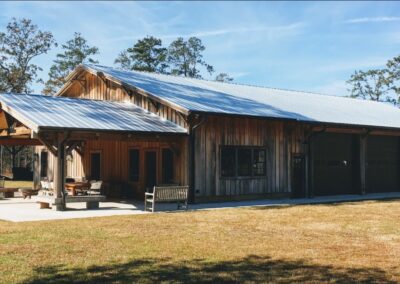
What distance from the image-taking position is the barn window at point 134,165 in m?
21.0

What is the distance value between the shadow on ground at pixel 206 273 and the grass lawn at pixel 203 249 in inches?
0.6

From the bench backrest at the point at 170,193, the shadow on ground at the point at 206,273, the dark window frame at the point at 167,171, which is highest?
the dark window frame at the point at 167,171

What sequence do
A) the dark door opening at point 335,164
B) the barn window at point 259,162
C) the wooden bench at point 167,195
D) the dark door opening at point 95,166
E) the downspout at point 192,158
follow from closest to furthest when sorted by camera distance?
1. the wooden bench at point 167,195
2. the downspout at point 192,158
3. the barn window at point 259,162
4. the dark door opening at point 95,166
5. the dark door opening at point 335,164

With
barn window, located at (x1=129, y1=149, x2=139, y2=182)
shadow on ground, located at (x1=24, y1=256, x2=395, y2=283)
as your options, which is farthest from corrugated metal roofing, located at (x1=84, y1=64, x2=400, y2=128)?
shadow on ground, located at (x1=24, y1=256, x2=395, y2=283)

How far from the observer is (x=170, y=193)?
16844 millimetres

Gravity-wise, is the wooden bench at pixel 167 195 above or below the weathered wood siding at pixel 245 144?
below

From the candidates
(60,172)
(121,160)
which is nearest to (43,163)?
(121,160)

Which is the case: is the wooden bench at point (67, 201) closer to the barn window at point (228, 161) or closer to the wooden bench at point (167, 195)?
the wooden bench at point (167, 195)

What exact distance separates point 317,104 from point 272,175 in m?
7.37

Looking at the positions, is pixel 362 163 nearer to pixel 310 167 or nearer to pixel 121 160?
pixel 310 167

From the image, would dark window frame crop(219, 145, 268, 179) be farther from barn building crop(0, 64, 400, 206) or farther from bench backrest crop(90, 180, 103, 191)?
bench backrest crop(90, 180, 103, 191)

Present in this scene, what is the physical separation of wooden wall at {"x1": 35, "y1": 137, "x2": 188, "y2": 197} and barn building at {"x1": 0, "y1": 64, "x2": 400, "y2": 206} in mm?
42

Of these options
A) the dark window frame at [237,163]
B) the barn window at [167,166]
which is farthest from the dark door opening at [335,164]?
the barn window at [167,166]

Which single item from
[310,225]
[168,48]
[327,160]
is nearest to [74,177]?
[327,160]
